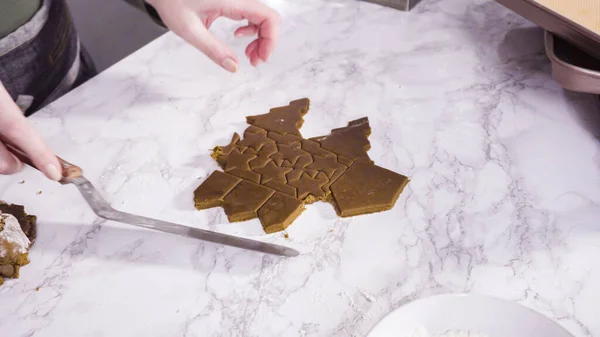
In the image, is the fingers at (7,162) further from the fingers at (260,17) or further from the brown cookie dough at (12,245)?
the fingers at (260,17)

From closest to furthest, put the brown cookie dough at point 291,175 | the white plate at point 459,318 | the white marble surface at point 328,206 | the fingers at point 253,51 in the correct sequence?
the white plate at point 459,318 < the white marble surface at point 328,206 < the brown cookie dough at point 291,175 < the fingers at point 253,51

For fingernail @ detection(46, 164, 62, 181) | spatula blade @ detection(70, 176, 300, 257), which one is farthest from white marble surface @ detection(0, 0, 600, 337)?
fingernail @ detection(46, 164, 62, 181)

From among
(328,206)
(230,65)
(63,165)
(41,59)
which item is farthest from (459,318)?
(41,59)

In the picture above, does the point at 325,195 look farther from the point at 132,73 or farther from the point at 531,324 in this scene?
the point at 132,73

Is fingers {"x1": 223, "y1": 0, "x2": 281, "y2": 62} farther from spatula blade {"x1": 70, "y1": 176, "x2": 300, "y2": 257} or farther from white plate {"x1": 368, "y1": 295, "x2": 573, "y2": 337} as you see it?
white plate {"x1": 368, "y1": 295, "x2": 573, "y2": 337}

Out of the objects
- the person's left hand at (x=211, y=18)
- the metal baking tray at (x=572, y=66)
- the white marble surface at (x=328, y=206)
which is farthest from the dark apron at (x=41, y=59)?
the metal baking tray at (x=572, y=66)

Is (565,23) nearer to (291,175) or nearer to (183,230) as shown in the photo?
(291,175)
